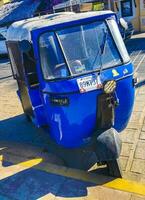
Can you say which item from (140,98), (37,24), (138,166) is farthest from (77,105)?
(140,98)

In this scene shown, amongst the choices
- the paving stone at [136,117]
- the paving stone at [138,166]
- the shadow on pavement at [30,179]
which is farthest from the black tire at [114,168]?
the paving stone at [136,117]

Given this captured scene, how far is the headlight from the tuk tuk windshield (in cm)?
39

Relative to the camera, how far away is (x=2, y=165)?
6543 millimetres

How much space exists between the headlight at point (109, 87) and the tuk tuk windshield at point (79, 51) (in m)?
0.39

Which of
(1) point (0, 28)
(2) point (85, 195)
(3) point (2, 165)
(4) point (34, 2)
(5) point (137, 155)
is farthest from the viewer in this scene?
(4) point (34, 2)

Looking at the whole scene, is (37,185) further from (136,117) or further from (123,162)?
(136,117)

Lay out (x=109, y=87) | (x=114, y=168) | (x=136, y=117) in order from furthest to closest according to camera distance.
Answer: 1. (x=136, y=117)
2. (x=114, y=168)
3. (x=109, y=87)

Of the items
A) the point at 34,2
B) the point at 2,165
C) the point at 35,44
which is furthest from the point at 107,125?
the point at 34,2

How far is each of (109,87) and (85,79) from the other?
0.42 metres

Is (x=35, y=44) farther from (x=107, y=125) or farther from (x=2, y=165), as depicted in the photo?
(x=2, y=165)

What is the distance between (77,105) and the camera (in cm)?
539

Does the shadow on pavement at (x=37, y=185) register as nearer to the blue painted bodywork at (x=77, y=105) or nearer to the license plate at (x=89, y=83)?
the blue painted bodywork at (x=77, y=105)

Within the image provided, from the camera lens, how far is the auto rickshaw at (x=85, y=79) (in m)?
5.38

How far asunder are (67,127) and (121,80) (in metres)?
1.24
